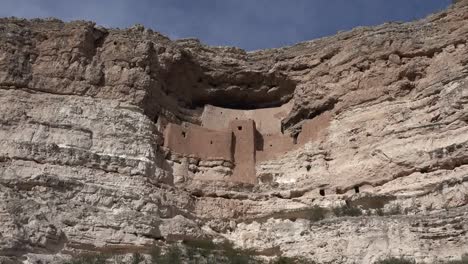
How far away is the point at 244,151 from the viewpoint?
19.2m

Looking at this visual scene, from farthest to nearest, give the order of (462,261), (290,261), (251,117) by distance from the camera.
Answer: (251,117)
(290,261)
(462,261)

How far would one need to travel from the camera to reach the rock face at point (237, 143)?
14914mm

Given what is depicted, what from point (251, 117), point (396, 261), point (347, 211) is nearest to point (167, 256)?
point (347, 211)

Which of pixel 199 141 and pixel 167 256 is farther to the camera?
pixel 199 141

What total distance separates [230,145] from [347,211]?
14.7 ft

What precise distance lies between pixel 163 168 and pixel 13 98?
430 cm

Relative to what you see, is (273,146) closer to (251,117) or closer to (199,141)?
(251,117)

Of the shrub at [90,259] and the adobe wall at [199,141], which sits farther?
the adobe wall at [199,141]

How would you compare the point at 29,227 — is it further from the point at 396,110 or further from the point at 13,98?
the point at 396,110

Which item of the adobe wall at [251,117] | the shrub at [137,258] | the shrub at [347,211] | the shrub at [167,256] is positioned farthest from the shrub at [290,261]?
the adobe wall at [251,117]

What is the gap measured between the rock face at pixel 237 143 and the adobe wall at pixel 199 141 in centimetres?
8

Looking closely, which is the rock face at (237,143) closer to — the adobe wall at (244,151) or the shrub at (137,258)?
the adobe wall at (244,151)

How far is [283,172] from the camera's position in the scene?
18.6 m

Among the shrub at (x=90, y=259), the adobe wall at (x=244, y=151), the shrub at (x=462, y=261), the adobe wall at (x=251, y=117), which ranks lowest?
the shrub at (x=462, y=261)
